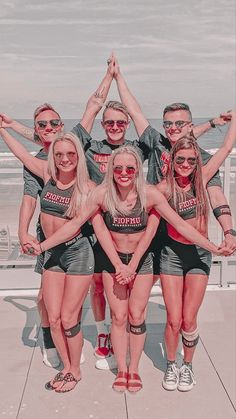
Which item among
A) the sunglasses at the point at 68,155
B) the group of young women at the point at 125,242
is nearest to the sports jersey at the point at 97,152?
the group of young women at the point at 125,242

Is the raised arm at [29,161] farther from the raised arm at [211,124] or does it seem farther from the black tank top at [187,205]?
the raised arm at [211,124]

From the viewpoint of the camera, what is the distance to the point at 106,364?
12.8 ft

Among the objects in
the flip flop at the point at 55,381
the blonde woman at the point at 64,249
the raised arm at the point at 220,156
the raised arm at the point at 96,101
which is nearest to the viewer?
the blonde woman at the point at 64,249

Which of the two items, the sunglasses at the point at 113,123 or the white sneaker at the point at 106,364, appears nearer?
the sunglasses at the point at 113,123

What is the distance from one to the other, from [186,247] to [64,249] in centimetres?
88

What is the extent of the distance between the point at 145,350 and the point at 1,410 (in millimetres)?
1413

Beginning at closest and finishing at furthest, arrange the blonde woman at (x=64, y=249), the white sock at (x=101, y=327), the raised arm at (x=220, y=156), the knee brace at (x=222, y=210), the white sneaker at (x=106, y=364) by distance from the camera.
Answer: the blonde woman at (x=64, y=249)
the raised arm at (x=220, y=156)
the knee brace at (x=222, y=210)
the white sneaker at (x=106, y=364)
the white sock at (x=101, y=327)

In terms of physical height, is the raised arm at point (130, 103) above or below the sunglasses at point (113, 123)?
above

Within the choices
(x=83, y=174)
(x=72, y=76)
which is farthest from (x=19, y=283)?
(x=72, y=76)

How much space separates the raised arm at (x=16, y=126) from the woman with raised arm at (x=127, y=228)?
96 cm

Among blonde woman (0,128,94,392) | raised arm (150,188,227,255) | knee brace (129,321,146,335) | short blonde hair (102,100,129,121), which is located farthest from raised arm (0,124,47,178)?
knee brace (129,321,146,335)

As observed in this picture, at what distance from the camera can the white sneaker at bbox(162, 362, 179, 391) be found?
11.8 feet

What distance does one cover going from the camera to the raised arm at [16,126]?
363 centimetres

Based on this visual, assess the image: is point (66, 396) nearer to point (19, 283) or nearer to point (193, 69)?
point (19, 283)
